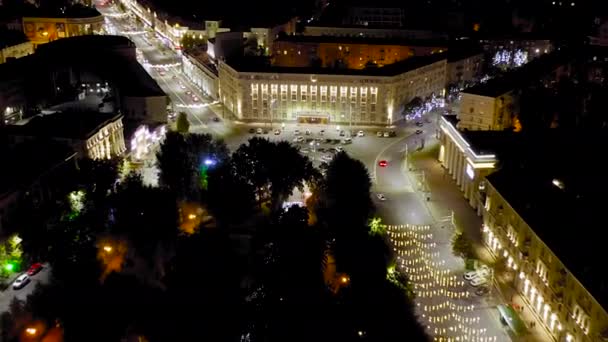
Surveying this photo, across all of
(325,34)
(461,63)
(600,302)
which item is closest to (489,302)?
(600,302)

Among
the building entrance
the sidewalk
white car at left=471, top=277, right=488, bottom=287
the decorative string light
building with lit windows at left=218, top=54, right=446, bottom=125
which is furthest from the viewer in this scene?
the building entrance

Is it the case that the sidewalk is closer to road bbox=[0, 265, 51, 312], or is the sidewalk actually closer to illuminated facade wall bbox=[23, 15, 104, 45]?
road bbox=[0, 265, 51, 312]

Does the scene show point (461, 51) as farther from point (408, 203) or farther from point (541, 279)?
point (541, 279)

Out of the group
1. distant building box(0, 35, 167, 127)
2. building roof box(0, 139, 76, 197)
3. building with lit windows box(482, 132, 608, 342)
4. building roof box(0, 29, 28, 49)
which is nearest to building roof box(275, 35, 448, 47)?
distant building box(0, 35, 167, 127)

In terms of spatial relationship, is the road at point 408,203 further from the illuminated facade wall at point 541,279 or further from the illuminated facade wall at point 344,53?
the illuminated facade wall at point 344,53

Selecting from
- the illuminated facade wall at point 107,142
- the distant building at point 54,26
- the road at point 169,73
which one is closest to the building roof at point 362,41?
the road at point 169,73

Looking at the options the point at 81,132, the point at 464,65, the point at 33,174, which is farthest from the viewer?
the point at 464,65

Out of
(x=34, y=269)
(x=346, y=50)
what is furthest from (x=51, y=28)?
(x=34, y=269)
